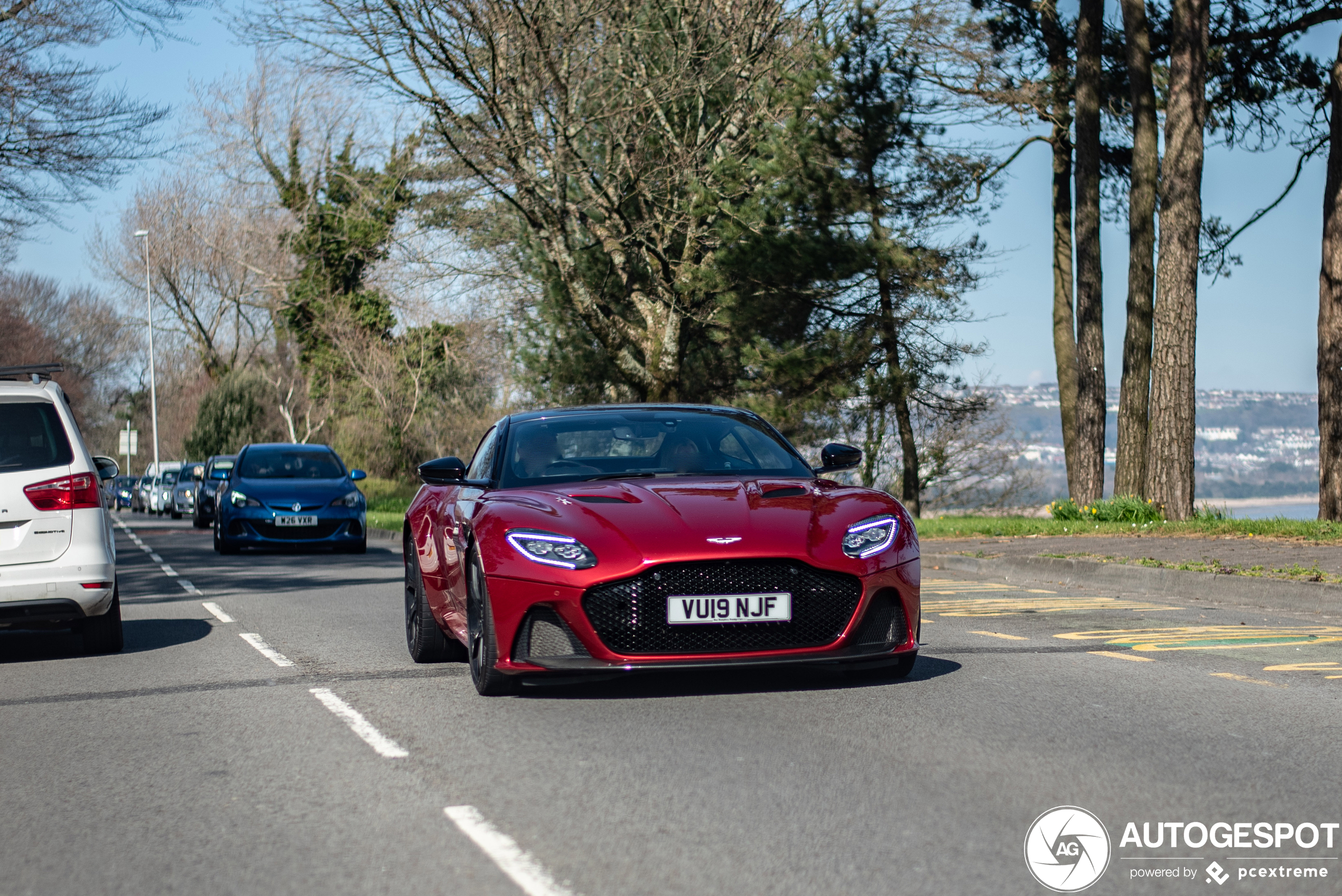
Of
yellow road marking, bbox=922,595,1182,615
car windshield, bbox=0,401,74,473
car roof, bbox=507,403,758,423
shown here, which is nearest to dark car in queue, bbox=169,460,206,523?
yellow road marking, bbox=922,595,1182,615

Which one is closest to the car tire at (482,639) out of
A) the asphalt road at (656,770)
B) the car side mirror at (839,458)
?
the asphalt road at (656,770)

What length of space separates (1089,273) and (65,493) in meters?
19.4

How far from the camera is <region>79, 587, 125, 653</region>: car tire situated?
9633mm

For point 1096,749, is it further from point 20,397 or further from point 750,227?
point 750,227

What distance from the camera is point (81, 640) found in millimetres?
9883

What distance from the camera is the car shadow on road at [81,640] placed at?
9.89 metres

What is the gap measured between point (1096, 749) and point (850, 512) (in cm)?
167

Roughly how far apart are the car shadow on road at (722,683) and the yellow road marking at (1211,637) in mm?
1900

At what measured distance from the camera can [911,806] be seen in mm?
4883

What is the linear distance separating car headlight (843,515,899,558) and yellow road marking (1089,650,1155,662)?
229cm

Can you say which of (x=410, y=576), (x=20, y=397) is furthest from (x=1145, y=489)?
(x=20, y=397)

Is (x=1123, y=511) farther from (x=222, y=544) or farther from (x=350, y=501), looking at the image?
(x=222, y=544)

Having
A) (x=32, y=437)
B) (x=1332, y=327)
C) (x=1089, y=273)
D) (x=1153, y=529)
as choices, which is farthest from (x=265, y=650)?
(x=1089, y=273)

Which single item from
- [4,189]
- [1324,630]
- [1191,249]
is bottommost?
[1324,630]
